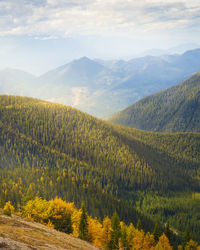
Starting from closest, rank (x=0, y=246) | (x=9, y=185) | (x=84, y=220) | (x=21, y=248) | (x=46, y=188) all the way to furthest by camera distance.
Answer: (x=0, y=246) < (x=21, y=248) < (x=84, y=220) < (x=9, y=185) < (x=46, y=188)

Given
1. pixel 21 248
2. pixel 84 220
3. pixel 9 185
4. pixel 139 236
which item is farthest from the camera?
pixel 9 185

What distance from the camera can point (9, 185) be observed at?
17312cm

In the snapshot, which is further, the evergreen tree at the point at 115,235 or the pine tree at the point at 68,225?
the pine tree at the point at 68,225

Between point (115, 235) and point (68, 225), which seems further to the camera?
point (68, 225)

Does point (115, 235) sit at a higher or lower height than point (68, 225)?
lower

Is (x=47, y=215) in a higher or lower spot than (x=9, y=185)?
higher

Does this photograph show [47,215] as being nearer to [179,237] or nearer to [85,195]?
[85,195]

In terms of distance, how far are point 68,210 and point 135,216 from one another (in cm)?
10868

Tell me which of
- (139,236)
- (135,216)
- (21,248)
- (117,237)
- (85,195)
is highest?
(21,248)

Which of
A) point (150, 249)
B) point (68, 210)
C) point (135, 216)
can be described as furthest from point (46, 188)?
point (150, 249)

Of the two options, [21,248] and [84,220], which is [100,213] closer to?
[84,220]

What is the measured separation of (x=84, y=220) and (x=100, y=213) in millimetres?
100758

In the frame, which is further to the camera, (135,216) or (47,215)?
(135,216)

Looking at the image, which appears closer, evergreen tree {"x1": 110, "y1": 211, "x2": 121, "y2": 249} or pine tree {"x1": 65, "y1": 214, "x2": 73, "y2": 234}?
evergreen tree {"x1": 110, "y1": 211, "x2": 121, "y2": 249}
